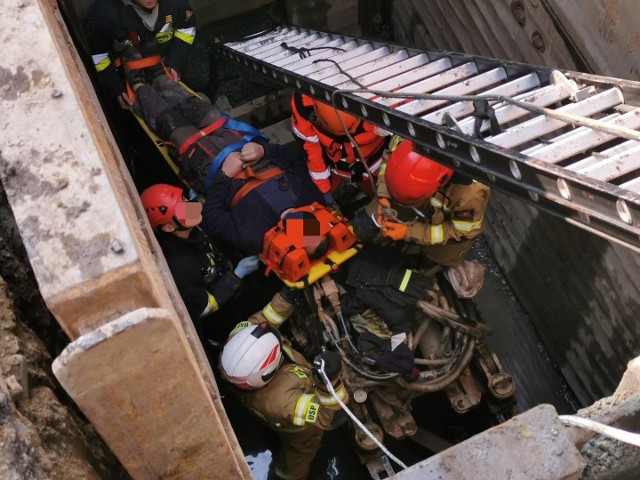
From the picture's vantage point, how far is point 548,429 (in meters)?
2.62

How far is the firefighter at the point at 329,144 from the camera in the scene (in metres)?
5.27

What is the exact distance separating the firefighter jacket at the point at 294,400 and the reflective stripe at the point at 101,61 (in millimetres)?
3788

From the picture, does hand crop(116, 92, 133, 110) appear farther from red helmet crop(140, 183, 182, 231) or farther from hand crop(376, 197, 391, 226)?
hand crop(376, 197, 391, 226)

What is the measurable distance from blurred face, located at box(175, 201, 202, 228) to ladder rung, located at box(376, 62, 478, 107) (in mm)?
1686

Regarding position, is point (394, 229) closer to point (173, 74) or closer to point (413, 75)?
point (413, 75)

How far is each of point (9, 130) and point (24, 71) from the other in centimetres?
31

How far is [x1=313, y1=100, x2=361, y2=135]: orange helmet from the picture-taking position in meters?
5.04

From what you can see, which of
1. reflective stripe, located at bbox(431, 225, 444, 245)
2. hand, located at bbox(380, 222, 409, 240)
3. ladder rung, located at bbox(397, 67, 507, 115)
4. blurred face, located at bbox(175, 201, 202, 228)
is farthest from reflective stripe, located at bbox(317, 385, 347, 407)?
ladder rung, located at bbox(397, 67, 507, 115)

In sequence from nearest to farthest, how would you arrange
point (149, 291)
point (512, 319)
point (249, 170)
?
point (149, 291) < point (249, 170) < point (512, 319)

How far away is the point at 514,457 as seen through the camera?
2.59m

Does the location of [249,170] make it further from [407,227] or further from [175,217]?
[407,227]

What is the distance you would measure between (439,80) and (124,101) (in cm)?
373

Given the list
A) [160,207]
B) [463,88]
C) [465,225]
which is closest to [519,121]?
[463,88]

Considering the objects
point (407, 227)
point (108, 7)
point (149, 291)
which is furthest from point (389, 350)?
point (108, 7)
